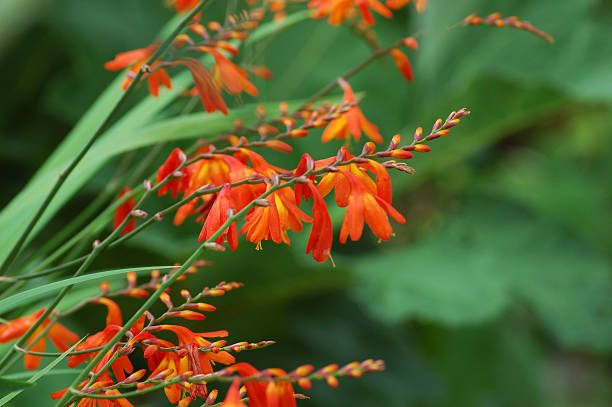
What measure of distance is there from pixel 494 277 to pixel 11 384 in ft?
3.00

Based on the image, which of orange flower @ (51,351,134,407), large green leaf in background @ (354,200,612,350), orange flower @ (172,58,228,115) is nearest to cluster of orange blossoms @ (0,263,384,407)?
orange flower @ (51,351,134,407)

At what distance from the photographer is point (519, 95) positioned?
3.96 feet

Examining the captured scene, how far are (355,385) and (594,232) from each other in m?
1.21

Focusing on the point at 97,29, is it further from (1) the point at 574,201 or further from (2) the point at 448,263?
(1) the point at 574,201

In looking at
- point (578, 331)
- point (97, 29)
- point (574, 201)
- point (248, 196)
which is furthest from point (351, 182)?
point (574, 201)

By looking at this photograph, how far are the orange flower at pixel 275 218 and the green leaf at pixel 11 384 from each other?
0.12m

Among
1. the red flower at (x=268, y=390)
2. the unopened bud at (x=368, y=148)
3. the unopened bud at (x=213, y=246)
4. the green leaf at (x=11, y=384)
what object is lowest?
the red flower at (x=268, y=390)

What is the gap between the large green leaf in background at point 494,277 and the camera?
98 centimetres

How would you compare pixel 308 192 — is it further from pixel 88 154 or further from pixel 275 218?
pixel 88 154

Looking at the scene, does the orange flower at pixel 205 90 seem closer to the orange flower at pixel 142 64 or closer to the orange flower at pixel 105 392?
the orange flower at pixel 142 64

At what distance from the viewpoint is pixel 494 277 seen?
110 cm

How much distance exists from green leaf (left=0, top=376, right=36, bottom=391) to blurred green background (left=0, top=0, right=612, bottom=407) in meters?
0.52

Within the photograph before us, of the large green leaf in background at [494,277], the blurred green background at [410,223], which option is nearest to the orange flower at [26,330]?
the blurred green background at [410,223]

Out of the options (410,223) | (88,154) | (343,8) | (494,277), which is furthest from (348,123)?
(410,223)
